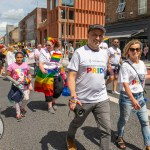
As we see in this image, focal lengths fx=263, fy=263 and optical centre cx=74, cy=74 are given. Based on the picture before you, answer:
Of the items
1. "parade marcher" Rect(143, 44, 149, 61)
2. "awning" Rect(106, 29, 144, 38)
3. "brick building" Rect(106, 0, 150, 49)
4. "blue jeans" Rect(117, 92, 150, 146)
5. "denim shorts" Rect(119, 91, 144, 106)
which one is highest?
"brick building" Rect(106, 0, 150, 49)

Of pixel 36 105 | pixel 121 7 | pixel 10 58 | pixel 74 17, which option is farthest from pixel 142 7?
pixel 74 17

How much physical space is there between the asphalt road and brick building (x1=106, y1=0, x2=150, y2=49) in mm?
20123

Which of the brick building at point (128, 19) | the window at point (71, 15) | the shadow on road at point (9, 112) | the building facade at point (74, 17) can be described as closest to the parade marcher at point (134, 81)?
the shadow on road at point (9, 112)

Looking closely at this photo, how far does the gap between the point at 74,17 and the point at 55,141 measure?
202ft

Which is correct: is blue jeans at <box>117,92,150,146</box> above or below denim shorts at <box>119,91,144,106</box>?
below

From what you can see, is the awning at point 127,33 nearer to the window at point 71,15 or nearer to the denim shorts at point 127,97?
the denim shorts at point 127,97

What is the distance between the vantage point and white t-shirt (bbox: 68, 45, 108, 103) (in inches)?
130

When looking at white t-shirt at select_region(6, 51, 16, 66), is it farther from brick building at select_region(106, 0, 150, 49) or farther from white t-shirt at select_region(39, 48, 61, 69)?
brick building at select_region(106, 0, 150, 49)

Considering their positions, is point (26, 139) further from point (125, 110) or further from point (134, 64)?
point (134, 64)

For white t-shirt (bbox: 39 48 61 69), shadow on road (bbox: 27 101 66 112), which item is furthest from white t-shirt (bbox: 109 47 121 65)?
white t-shirt (bbox: 39 48 61 69)

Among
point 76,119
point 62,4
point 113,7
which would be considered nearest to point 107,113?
point 76,119

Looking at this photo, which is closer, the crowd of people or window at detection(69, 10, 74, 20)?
the crowd of people

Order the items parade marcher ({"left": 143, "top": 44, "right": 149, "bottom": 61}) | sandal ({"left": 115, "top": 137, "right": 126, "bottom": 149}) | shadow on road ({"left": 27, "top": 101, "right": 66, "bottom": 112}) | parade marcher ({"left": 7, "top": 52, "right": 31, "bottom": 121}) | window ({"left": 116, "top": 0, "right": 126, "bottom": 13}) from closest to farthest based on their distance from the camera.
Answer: sandal ({"left": 115, "top": 137, "right": 126, "bottom": 149}) → parade marcher ({"left": 7, "top": 52, "right": 31, "bottom": 121}) → shadow on road ({"left": 27, "top": 101, "right": 66, "bottom": 112}) → parade marcher ({"left": 143, "top": 44, "right": 149, "bottom": 61}) → window ({"left": 116, "top": 0, "right": 126, "bottom": 13})

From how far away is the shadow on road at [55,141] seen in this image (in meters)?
4.02
